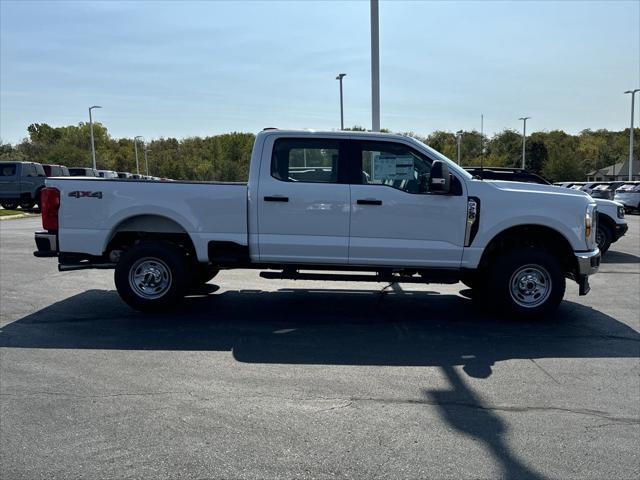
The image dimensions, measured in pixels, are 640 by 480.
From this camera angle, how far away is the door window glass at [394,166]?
680 centimetres

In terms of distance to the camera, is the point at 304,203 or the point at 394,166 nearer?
the point at 304,203

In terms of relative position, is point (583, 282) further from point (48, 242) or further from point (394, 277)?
point (48, 242)

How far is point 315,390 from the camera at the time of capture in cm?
456

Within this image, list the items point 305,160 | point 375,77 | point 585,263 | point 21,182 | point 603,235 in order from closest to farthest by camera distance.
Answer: point 585,263, point 305,160, point 603,235, point 375,77, point 21,182

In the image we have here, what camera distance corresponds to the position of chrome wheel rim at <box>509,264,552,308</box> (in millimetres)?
6824

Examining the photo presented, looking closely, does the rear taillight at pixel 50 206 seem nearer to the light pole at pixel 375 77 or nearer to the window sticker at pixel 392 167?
the window sticker at pixel 392 167

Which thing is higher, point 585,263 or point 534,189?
point 534,189

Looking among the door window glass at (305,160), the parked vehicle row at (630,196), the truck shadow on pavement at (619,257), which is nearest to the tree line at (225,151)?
the parked vehicle row at (630,196)

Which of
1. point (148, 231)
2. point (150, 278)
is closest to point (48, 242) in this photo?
point (148, 231)

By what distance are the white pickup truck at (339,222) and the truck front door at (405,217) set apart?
1 cm

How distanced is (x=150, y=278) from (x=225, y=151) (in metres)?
61.3

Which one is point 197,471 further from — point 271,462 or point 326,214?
point 326,214

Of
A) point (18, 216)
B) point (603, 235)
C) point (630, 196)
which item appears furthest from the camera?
point (630, 196)

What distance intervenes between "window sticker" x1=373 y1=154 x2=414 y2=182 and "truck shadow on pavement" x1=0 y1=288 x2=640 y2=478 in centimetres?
181
